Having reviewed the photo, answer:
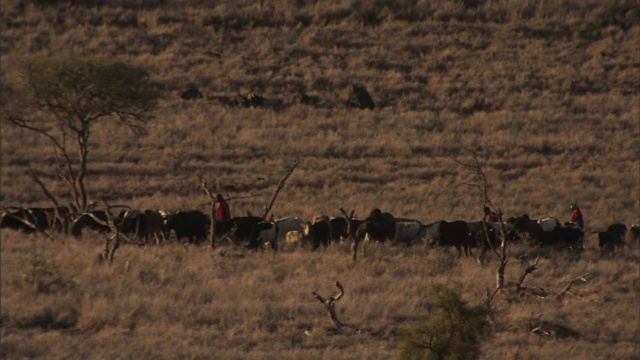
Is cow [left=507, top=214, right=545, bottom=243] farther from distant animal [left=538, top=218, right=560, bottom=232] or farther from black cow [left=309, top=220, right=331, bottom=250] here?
black cow [left=309, top=220, right=331, bottom=250]

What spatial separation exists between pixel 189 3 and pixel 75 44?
25.3ft

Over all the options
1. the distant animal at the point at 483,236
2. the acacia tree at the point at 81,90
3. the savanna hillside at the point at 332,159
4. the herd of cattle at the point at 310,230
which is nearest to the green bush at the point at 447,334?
the savanna hillside at the point at 332,159

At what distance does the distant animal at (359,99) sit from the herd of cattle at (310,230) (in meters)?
15.8

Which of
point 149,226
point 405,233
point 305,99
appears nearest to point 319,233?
point 405,233

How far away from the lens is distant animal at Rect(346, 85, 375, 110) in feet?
110

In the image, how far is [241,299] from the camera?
1272 centimetres

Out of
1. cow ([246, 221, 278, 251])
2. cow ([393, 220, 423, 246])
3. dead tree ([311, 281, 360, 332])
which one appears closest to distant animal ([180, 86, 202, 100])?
cow ([246, 221, 278, 251])

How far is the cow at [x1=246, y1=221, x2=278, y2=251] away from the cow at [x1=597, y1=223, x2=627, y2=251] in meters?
6.58

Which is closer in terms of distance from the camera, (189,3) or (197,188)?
(197,188)

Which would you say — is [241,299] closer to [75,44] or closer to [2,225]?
[2,225]

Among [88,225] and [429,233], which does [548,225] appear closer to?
[429,233]

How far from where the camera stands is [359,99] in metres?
33.6

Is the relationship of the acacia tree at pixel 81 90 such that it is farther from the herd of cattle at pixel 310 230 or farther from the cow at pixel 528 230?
the cow at pixel 528 230

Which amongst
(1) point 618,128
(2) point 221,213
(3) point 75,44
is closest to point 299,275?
(2) point 221,213
